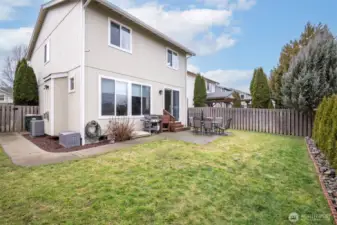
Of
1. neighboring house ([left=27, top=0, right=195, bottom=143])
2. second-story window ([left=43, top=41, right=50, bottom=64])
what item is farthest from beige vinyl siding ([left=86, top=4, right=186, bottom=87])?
second-story window ([left=43, top=41, right=50, bottom=64])

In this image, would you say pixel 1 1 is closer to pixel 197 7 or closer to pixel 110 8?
pixel 110 8

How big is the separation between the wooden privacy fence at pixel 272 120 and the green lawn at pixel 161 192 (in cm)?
669

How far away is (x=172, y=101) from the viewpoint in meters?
12.9

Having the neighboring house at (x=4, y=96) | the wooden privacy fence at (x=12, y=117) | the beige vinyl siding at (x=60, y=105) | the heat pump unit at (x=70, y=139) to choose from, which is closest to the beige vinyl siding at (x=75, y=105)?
the beige vinyl siding at (x=60, y=105)

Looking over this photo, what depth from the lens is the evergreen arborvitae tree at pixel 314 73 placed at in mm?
8812

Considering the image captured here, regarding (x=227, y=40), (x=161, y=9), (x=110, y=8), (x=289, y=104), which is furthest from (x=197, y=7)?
(x=289, y=104)

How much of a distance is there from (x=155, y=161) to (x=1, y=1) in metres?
13.9

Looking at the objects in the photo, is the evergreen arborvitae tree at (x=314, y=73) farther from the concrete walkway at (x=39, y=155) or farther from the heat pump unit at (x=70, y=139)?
the heat pump unit at (x=70, y=139)

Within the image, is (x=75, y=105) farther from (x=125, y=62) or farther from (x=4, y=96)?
(x=4, y=96)

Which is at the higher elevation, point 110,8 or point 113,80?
point 110,8

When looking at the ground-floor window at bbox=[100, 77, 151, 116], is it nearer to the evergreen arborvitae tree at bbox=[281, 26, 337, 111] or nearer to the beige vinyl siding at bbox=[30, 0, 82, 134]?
the beige vinyl siding at bbox=[30, 0, 82, 134]

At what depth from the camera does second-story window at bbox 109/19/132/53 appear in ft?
28.4

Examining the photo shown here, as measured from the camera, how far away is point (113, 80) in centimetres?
869

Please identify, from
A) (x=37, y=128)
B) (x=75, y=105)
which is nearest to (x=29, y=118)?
(x=37, y=128)
